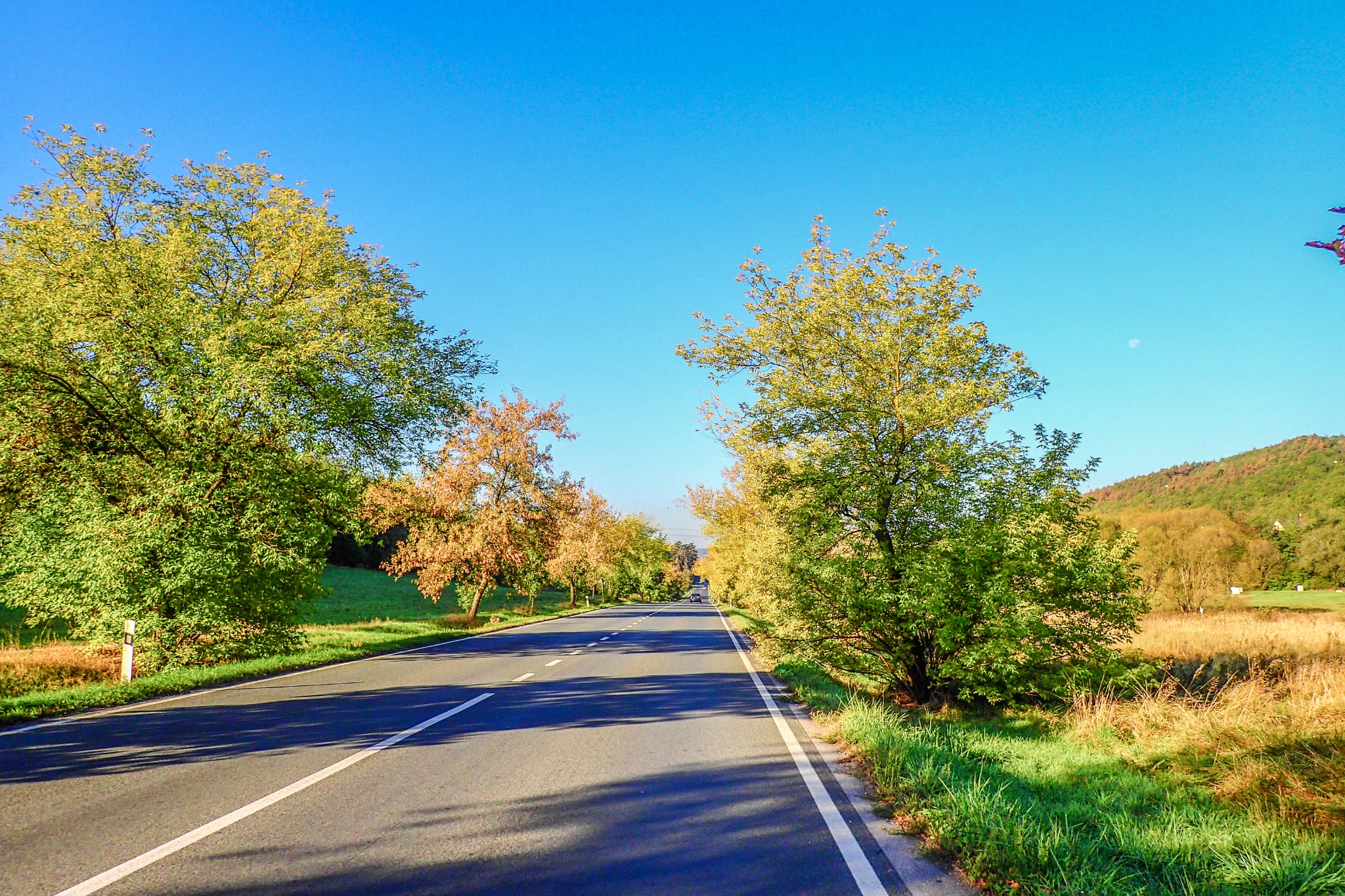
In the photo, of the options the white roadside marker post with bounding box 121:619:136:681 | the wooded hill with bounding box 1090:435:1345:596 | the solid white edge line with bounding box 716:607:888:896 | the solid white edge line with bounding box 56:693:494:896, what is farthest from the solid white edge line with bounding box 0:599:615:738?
the wooded hill with bounding box 1090:435:1345:596

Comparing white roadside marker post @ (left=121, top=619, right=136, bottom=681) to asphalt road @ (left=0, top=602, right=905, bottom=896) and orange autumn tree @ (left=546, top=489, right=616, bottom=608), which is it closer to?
asphalt road @ (left=0, top=602, right=905, bottom=896)

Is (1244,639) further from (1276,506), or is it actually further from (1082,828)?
(1276,506)

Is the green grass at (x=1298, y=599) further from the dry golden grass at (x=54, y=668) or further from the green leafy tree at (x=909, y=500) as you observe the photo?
the dry golden grass at (x=54, y=668)

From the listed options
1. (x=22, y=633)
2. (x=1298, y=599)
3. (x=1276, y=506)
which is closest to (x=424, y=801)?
(x=22, y=633)

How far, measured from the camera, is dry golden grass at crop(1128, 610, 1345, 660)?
16.6 metres

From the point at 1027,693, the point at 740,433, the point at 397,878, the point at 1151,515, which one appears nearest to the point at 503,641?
the point at 740,433

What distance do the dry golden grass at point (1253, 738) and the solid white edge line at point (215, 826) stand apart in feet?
22.9

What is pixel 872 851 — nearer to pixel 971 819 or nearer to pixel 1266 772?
pixel 971 819

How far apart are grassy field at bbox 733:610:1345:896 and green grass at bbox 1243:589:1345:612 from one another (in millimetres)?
42604

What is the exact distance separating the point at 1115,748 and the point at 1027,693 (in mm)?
3782

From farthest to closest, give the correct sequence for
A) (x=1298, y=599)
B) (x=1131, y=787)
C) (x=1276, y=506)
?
(x=1276, y=506) → (x=1298, y=599) → (x=1131, y=787)

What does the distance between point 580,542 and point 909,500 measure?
110 ft

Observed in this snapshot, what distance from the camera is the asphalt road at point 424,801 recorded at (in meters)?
3.96

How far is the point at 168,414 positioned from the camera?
13359 mm
